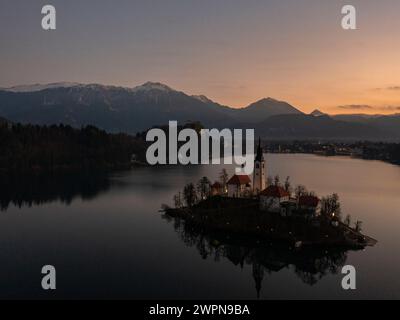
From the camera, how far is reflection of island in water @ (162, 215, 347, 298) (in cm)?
2477

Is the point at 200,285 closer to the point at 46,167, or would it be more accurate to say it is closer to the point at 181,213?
the point at 181,213

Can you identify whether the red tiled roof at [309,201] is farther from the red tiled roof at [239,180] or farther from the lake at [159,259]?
the red tiled roof at [239,180]

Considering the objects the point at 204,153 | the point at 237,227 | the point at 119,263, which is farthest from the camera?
the point at 204,153

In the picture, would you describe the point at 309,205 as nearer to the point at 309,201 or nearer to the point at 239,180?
the point at 309,201

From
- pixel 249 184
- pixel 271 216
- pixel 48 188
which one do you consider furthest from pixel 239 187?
pixel 48 188

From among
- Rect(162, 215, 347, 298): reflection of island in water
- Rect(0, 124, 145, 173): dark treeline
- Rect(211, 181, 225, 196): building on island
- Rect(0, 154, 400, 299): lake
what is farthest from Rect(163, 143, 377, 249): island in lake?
Rect(0, 124, 145, 173): dark treeline

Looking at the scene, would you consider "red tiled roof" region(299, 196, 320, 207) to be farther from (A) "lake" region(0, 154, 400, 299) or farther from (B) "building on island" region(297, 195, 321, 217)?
(A) "lake" region(0, 154, 400, 299)

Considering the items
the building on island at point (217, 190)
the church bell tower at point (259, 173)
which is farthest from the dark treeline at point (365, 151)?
the church bell tower at point (259, 173)

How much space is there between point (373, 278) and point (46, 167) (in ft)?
220

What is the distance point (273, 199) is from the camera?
112 ft

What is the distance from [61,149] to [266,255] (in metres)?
71.4

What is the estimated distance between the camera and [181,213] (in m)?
38.8

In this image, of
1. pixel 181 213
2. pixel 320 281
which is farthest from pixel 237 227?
pixel 320 281

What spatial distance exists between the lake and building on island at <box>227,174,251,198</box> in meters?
6.29
